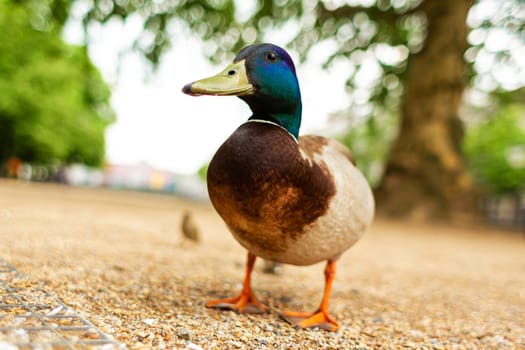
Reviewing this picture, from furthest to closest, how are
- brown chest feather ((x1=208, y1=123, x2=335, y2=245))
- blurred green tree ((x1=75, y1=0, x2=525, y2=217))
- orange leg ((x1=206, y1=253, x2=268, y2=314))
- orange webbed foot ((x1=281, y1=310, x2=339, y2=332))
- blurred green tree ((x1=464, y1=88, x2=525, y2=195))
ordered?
blurred green tree ((x1=464, y1=88, x2=525, y2=195)) < blurred green tree ((x1=75, y1=0, x2=525, y2=217)) < orange leg ((x1=206, y1=253, x2=268, y2=314)) < orange webbed foot ((x1=281, y1=310, x2=339, y2=332)) < brown chest feather ((x1=208, y1=123, x2=335, y2=245))

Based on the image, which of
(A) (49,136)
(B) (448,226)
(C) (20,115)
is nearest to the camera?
(B) (448,226)

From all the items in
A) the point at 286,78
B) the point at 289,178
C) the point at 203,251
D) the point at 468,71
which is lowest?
the point at 203,251

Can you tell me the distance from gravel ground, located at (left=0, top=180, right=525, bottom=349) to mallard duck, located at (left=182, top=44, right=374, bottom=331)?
395mm

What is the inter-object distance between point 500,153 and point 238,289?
77.2 ft

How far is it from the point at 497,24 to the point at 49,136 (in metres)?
22.5

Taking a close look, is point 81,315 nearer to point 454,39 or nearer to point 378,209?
point 378,209

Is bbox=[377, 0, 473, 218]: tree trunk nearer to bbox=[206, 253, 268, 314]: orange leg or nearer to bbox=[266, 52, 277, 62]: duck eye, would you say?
bbox=[206, 253, 268, 314]: orange leg

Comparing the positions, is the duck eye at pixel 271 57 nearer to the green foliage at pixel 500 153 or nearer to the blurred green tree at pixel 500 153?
the blurred green tree at pixel 500 153

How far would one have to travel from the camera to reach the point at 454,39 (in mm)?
10945

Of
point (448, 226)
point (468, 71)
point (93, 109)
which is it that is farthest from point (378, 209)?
point (93, 109)

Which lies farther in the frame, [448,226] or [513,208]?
[513,208]

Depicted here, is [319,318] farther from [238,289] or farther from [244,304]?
[238,289]

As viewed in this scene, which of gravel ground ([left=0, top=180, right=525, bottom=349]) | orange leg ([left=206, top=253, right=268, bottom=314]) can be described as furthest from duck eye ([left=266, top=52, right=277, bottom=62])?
gravel ground ([left=0, top=180, right=525, bottom=349])

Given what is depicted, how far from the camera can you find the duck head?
2062 millimetres
